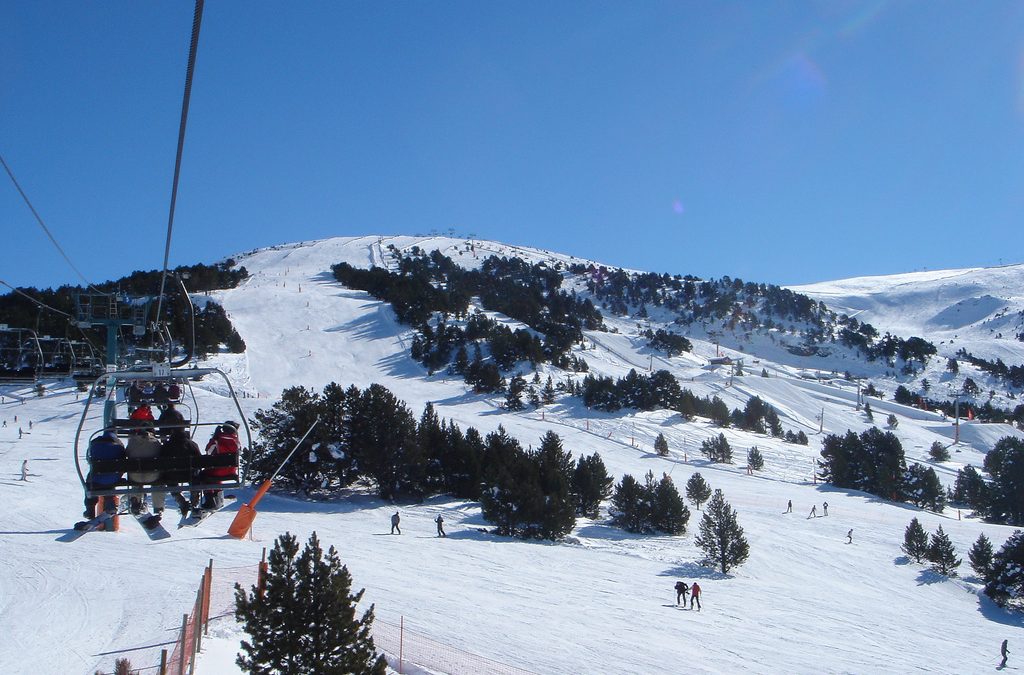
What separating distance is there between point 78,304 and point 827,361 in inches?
4775

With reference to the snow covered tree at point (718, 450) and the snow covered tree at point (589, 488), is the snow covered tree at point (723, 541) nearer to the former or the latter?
the snow covered tree at point (589, 488)

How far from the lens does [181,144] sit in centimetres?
512

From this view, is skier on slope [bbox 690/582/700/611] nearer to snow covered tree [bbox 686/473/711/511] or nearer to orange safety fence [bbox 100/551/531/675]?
orange safety fence [bbox 100/551/531/675]

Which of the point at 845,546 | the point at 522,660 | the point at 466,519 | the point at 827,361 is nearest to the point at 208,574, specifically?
the point at 522,660

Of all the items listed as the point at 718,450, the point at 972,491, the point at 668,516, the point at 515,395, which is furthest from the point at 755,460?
the point at 515,395

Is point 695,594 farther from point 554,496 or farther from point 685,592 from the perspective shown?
point 554,496

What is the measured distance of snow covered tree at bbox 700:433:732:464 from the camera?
165 feet

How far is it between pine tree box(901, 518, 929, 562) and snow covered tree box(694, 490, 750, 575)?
9838 mm

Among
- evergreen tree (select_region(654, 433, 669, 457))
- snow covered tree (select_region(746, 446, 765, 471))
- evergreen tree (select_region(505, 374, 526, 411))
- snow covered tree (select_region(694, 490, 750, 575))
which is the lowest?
snow covered tree (select_region(694, 490, 750, 575))

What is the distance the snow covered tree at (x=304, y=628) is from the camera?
10.4 metres

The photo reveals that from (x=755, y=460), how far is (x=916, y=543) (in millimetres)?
17296

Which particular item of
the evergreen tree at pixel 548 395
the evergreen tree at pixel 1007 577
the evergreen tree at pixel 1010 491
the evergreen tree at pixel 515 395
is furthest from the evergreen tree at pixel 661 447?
the evergreen tree at pixel 1007 577

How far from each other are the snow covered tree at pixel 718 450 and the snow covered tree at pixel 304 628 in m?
43.3

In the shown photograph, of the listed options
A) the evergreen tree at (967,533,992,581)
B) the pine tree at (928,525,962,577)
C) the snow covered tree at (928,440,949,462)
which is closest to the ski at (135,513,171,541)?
the pine tree at (928,525,962,577)
